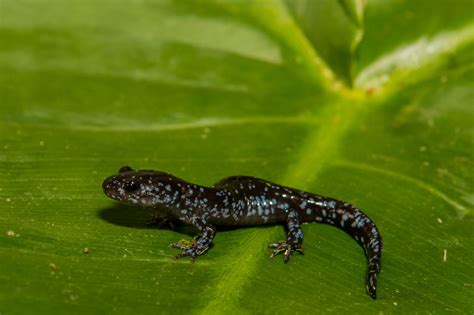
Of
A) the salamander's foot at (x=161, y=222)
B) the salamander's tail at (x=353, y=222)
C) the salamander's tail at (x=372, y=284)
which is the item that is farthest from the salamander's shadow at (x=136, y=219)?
the salamander's tail at (x=372, y=284)

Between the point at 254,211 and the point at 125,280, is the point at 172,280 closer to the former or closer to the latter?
the point at 125,280

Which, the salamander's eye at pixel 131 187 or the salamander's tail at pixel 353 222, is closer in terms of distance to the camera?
the salamander's tail at pixel 353 222

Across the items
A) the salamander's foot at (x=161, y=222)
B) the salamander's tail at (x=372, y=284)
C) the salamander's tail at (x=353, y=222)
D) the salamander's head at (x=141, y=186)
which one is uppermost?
the salamander's head at (x=141, y=186)

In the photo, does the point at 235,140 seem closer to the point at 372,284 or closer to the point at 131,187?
the point at 131,187

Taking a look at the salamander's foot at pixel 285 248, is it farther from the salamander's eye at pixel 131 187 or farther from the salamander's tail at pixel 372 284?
the salamander's eye at pixel 131 187

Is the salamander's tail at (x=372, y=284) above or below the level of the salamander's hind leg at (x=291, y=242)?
below

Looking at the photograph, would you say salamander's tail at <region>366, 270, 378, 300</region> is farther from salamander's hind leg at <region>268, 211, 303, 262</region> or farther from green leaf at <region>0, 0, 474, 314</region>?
salamander's hind leg at <region>268, 211, 303, 262</region>

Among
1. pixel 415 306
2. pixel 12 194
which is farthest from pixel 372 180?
pixel 12 194

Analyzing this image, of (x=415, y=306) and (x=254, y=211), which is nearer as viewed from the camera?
(x=415, y=306)
